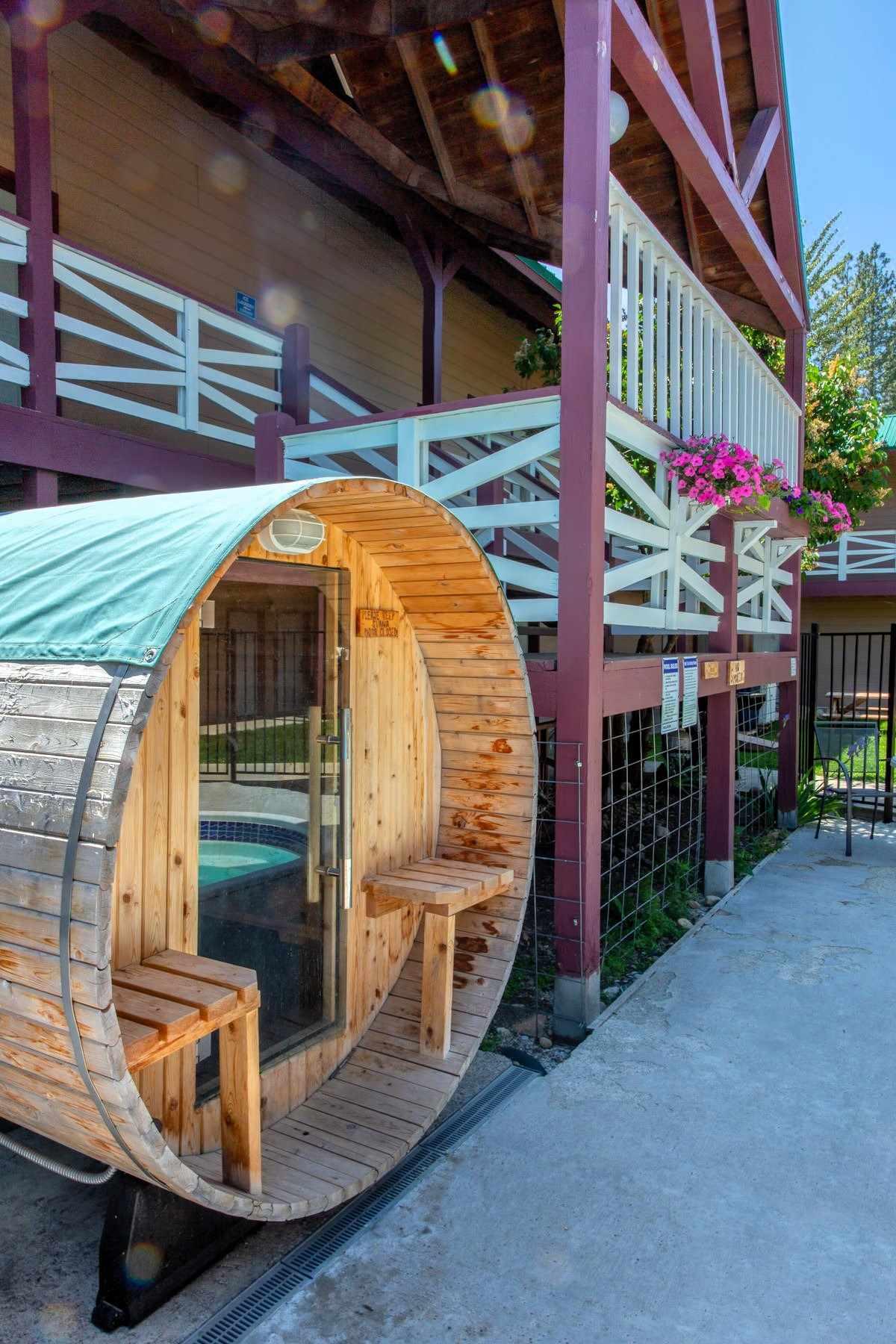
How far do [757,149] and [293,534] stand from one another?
6.22m

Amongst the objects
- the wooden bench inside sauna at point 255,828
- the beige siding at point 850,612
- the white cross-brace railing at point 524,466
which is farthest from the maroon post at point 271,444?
the beige siding at point 850,612

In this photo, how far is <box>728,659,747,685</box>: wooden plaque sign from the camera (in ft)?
22.8

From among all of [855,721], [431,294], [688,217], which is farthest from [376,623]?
[855,721]

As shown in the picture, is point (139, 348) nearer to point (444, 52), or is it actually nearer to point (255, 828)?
point (444, 52)

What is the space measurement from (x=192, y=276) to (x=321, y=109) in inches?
66.1

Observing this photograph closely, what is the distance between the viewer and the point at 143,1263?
2570 millimetres

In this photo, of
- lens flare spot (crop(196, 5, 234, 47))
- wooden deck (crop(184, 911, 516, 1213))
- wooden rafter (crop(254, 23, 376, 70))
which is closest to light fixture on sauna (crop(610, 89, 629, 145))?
wooden rafter (crop(254, 23, 376, 70))

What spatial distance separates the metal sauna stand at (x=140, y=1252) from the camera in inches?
99.7

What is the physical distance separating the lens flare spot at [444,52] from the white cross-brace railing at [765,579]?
3.97m

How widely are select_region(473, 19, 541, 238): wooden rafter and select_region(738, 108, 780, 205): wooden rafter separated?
66.1 inches

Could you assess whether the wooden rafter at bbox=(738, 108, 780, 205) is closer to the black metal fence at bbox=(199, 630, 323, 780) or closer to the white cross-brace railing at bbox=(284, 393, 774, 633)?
the white cross-brace railing at bbox=(284, 393, 774, 633)

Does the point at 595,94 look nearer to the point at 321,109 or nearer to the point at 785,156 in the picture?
the point at 321,109

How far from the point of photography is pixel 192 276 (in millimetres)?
7695

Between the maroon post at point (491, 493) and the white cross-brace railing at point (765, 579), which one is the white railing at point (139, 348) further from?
the white cross-brace railing at point (765, 579)
